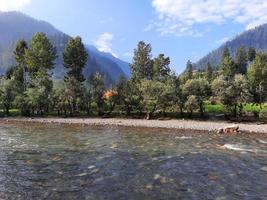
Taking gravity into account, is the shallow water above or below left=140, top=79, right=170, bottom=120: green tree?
below

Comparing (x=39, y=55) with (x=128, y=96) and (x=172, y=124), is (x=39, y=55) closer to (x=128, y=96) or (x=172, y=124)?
(x=128, y=96)

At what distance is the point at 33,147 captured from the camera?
4666 cm

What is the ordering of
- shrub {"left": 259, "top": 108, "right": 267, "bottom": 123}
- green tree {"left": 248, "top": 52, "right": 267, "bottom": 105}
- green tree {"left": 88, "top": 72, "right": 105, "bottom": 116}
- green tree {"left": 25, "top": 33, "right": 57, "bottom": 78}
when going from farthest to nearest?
green tree {"left": 248, "top": 52, "right": 267, "bottom": 105}, green tree {"left": 25, "top": 33, "right": 57, "bottom": 78}, green tree {"left": 88, "top": 72, "right": 105, "bottom": 116}, shrub {"left": 259, "top": 108, "right": 267, "bottom": 123}

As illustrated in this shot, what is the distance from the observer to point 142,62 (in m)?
136

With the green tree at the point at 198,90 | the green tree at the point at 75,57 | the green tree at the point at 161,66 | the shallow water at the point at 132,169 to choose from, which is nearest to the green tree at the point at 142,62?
the green tree at the point at 161,66

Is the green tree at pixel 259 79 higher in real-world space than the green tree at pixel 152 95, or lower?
higher

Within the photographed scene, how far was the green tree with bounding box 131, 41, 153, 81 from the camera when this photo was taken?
13562 cm

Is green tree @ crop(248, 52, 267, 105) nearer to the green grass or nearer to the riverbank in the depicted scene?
the green grass

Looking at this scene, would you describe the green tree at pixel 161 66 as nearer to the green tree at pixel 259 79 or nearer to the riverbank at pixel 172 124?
the green tree at pixel 259 79

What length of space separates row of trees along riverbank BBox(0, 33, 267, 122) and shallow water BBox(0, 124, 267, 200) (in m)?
39.8

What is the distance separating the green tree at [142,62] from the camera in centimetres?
13562

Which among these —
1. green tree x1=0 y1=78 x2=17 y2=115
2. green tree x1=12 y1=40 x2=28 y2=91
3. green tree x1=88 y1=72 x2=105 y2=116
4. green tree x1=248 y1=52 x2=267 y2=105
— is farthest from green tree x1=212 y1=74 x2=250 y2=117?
green tree x1=12 y1=40 x2=28 y2=91

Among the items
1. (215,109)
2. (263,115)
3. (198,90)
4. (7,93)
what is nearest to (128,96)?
(198,90)

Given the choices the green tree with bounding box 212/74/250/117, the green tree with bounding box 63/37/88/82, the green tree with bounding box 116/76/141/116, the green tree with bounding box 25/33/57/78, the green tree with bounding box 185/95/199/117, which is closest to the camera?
the green tree with bounding box 212/74/250/117
